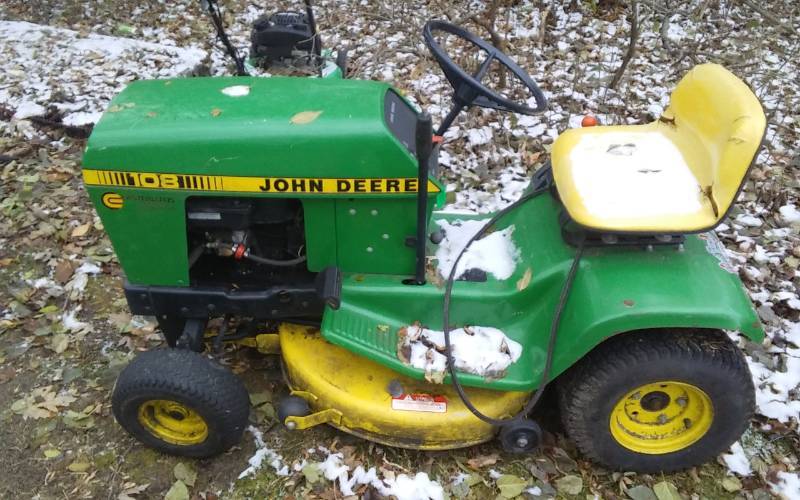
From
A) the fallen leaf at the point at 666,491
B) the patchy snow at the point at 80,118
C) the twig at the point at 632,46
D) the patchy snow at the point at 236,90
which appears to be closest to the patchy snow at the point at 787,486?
the fallen leaf at the point at 666,491

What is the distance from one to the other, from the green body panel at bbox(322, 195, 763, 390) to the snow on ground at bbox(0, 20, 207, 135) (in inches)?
134

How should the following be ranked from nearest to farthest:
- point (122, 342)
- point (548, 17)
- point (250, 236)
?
1. point (250, 236)
2. point (122, 342)
3. point (548, 17)

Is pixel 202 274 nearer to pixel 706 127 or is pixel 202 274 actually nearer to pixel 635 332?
pixel 635 332

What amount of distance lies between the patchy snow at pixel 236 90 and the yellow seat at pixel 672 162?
1.15 meters

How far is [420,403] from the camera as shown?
7.57 ft

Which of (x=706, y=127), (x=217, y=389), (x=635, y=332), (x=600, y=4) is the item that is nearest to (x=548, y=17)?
(x=600, y=4)

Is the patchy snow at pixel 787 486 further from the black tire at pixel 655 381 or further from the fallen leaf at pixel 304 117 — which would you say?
the fallen leaf at pixel 304 117

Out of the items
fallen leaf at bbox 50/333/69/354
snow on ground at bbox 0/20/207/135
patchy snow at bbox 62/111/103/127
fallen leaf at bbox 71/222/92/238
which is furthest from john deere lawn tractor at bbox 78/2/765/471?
snow on ground at bbox 0/20/207/135

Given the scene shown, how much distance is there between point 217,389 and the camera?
2156 mm

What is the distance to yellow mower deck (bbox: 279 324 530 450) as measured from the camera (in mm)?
2283

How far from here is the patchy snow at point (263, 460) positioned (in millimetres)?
2400

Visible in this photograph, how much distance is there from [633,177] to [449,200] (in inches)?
69.6

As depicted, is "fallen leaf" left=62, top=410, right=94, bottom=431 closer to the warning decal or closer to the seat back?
the warning decal

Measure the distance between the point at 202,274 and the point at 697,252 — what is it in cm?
182
